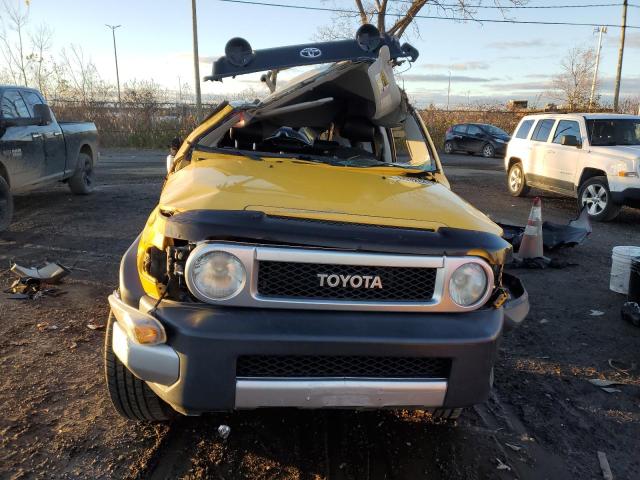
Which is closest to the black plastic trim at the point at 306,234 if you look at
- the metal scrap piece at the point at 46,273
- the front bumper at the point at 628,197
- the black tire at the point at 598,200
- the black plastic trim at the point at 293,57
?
the black plastic trim at the point at 293,57

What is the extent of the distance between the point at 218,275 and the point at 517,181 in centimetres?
1082

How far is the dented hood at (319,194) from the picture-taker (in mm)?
2322

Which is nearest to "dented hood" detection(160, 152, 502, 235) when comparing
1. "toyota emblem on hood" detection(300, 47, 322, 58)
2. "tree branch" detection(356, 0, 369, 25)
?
"toyota emblem on hood" detection(300, 47, 322, 58)

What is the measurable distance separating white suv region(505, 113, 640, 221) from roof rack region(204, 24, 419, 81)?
22.6 feet

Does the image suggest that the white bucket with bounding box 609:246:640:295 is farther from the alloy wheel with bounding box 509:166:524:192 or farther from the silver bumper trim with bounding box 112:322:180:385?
the alloy wheel with bounding box 509:166:524:192

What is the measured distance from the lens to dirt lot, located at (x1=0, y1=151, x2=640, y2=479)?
2.50m

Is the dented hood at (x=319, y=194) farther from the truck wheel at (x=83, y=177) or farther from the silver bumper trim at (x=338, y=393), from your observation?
the truck wheel at (x=83, y=177)

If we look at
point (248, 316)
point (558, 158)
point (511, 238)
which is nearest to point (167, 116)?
point (558, 158)

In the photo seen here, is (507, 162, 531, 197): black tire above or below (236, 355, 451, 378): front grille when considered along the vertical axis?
below

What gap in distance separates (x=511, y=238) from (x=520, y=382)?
3552 millimetres

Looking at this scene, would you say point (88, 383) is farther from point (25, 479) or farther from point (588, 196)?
point (588, 196)

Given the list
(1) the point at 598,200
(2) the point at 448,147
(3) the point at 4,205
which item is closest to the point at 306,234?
(3) the point at 4,205

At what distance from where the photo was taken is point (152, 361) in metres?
2.09

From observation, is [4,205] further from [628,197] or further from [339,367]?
[628,197]
